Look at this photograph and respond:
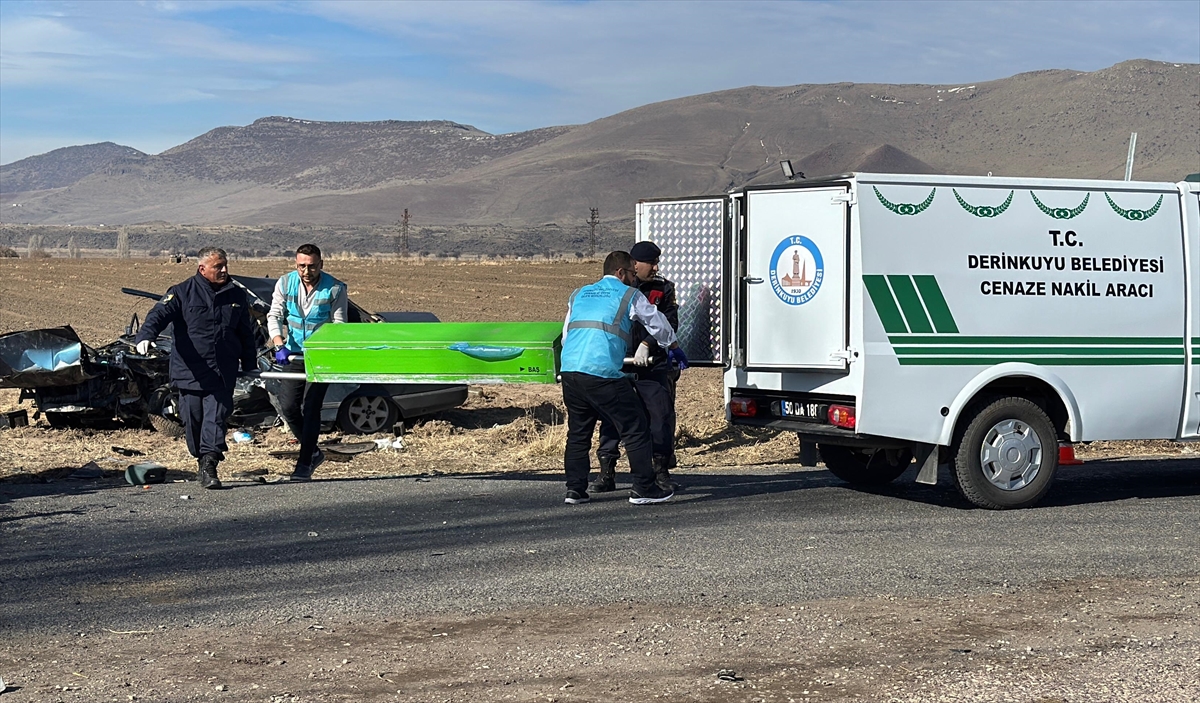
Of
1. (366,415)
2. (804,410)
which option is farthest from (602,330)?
(366,415)

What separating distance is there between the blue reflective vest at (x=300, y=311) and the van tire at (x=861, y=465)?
4038 mm

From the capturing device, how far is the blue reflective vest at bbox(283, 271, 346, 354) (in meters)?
11.0

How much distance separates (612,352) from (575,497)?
1173 millimetres

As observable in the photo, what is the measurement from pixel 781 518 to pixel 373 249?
13825 centimetres

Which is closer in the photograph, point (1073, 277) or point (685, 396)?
point (1073, 277)

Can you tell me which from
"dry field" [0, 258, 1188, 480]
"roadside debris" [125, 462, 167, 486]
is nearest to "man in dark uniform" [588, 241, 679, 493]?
"dry field" [0, 258, 1188, 480]

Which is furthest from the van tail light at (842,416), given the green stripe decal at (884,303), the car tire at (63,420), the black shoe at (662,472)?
the car tire at (63,420)

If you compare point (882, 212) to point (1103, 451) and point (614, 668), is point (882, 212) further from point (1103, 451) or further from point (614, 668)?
point (1103, 451)

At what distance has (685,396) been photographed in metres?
18.0

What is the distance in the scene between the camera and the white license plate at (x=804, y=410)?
989 cm

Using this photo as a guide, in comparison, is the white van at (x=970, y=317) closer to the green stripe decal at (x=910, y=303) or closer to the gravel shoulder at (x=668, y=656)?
the green stripe decal at (x=910, y=303)

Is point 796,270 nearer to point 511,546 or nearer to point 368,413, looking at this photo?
point 511,546

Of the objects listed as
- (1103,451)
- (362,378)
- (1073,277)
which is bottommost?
(1103,451)

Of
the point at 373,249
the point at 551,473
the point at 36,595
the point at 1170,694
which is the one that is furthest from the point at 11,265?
the point at 373,249
